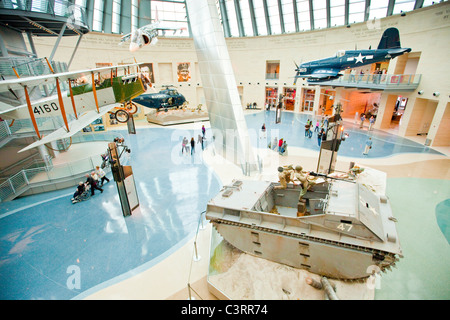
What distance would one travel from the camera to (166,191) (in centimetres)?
1072

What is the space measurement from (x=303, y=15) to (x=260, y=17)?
5.13 metres

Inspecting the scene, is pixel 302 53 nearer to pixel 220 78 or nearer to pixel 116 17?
pixel 220 78

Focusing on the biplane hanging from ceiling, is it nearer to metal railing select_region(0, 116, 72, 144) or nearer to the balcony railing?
metal railing select_region(0, 116, 72, 144)

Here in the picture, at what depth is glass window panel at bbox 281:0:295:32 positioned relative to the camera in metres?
23.3

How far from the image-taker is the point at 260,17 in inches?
1041

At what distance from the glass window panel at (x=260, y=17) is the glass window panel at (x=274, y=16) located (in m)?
0.86

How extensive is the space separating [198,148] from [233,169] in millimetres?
4761

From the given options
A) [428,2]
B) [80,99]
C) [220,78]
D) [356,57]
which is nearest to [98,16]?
[80,99]

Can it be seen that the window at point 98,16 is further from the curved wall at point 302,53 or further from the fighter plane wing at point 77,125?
the fighter plane wing at point 77,125

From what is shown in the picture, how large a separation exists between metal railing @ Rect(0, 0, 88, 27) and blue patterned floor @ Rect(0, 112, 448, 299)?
830 centimetres
